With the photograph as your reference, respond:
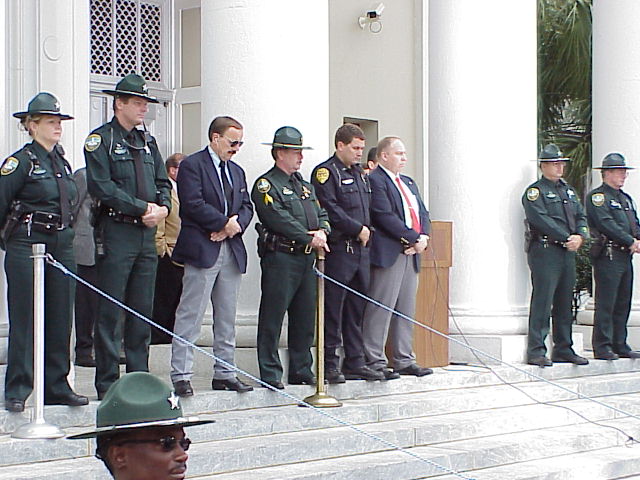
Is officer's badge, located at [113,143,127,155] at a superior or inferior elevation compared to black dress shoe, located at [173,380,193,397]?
superior

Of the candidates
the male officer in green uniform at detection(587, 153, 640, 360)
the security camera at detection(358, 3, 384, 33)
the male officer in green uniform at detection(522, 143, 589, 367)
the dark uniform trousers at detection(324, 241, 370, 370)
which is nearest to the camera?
the dark uniform trousers at detection(324, 241, 370, 370)

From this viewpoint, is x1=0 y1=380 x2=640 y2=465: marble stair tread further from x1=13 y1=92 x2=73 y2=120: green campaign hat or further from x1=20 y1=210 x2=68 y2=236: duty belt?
x1=13 y1=92 x2=73 y2=120: green campaign hat

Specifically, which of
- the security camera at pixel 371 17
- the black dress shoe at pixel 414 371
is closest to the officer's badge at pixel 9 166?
the black dress shoe at pixel 414 371

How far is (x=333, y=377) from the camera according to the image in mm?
9000

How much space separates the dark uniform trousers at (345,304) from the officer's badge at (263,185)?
786 mm

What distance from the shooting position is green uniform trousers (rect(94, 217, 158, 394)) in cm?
756

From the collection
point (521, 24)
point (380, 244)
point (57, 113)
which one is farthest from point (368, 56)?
point (57, 113)

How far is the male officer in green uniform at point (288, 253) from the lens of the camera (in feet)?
28.4

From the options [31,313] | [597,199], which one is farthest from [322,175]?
[597,199]

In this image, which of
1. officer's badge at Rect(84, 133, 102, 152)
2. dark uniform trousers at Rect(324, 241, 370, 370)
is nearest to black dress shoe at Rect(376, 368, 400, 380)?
dark uniform trousers at Rect(324, 241, 370, 370)

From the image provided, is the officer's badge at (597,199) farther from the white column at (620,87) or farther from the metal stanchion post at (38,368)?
the metal stanchion post at (38,368)

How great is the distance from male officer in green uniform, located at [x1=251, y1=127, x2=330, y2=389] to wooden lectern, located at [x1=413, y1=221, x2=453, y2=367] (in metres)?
1.79

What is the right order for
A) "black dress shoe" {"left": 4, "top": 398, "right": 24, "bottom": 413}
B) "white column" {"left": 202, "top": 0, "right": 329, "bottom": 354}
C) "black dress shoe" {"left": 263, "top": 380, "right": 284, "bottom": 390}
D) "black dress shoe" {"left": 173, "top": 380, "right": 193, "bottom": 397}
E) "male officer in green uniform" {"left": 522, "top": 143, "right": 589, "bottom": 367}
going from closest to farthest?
"black dress shoe" {"left": 4, "top": 398, "right": 24, "bottom": 413}, "black dress shoe" {"left": 173, "top": 380, "right": 193, "bottom": 397}, "black dress shoe" {"left": 263, "top": 380, "right": 284, "bottom": 390}, "white column" {"left": 202, "top": 0, "right": 329, "bottom": 354}, "male officer in green uniform" {"left": 522, "top": 143, "right": 589, "bottom": 367}

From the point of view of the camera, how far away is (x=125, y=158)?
7.70 m
